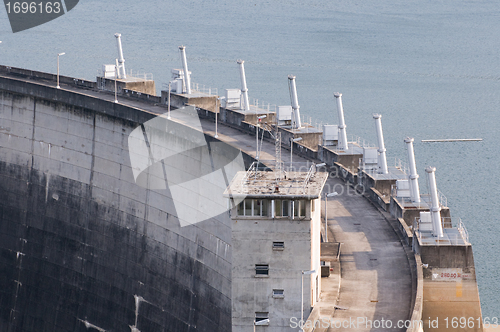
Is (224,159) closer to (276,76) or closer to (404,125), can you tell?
(404,125)

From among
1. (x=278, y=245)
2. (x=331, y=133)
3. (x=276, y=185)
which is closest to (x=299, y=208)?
(x=276, y=185)

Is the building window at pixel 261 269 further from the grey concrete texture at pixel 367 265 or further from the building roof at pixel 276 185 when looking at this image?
the grey concrete texture at pixel 367 265

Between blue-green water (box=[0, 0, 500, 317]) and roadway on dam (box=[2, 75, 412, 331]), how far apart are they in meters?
19.0

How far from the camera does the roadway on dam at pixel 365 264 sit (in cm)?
3675

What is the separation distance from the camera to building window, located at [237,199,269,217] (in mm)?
36062

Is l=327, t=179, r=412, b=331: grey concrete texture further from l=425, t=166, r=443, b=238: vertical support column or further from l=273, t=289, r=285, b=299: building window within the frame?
l=273, t=289, r=285, b=299: building window

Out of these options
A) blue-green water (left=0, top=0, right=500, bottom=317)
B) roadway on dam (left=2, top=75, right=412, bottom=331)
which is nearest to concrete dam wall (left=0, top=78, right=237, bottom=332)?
roadway on dam (left=2, top=75, right=412, bottom=331)

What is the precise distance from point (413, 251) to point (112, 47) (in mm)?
122801

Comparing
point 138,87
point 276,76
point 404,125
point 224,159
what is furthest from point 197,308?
point 276,76

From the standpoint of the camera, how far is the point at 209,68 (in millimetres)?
143000

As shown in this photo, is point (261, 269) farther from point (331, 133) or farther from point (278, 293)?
point (331, 133)

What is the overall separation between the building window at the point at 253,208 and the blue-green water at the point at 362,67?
35.0 m

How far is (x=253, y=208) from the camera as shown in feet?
119

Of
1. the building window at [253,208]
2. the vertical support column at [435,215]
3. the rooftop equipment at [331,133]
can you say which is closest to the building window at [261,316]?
the building window at [253,208]
